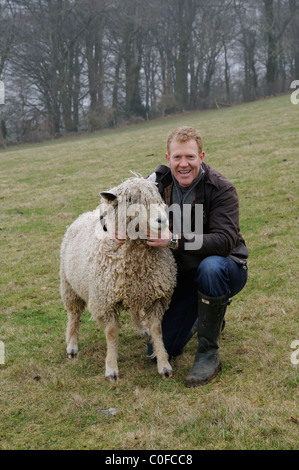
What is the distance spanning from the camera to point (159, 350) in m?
3.98

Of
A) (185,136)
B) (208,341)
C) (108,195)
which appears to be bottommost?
(208,341)

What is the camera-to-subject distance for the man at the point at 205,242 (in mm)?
3746

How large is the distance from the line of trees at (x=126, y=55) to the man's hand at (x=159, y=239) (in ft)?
99.5

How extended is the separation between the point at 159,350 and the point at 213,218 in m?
1.24

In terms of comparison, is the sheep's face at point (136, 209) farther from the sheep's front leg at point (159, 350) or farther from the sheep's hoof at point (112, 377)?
the sheep's hoof at point (112, 377)

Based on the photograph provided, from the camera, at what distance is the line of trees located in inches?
1331

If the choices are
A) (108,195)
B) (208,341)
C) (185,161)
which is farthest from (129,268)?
(185,161)

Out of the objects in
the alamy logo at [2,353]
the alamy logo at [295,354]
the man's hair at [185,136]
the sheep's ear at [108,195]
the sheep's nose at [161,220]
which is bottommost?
the alamy logo at [2,353]

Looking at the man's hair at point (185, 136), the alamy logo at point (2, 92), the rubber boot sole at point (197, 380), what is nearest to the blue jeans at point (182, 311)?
the rubber boot sole at point (197, 380)

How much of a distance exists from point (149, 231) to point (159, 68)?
3991 centimetres

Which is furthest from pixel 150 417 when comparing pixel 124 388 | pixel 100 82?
pixel 100 82

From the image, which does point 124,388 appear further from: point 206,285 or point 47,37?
point 47,37

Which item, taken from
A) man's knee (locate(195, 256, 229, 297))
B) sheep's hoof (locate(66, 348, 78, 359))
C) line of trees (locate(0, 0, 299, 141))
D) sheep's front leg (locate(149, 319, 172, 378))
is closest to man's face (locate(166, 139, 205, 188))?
man's knee (locate(195, 256, 229, 297))

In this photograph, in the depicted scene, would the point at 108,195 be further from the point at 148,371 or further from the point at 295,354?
the point at 295,354
